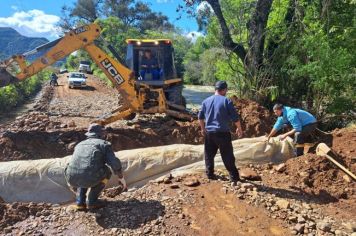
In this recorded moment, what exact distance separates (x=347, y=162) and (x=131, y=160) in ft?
12.5

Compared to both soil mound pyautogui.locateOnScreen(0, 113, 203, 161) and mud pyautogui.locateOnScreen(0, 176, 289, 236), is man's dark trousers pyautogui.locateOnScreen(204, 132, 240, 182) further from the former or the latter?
soil mound pyautogui.locateOnScreen(0, 113, 203, 161)

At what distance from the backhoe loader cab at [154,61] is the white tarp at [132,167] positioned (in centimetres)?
605

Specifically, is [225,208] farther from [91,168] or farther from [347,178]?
[347,178]

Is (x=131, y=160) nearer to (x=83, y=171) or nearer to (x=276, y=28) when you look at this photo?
(x=83, y=171)

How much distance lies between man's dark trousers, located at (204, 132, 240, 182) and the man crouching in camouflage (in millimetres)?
1565

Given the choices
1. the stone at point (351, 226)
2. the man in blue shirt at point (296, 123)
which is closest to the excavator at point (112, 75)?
the man in blue shirt at point (296, 123)

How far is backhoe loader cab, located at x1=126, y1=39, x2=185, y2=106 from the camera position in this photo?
13.5 metres

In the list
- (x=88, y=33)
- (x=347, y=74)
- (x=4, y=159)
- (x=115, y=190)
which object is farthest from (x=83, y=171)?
(x=88, y=33)

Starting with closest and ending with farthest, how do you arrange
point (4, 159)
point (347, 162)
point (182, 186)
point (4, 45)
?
point (182, 186) → point (347, 162) → point (4, 159) → point (4, 45)

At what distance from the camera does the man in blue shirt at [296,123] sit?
7656 millimetres

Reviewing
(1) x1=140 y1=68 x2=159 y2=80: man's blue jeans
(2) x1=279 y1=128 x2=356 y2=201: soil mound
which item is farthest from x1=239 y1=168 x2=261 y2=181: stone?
(1) x1=140 y1=68 x2=159 y2=80: man's blue jeans

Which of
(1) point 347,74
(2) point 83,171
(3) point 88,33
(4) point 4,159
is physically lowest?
(4) point 4,159

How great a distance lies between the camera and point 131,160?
7016 millimetres

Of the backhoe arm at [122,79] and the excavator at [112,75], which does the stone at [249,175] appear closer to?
the excavator at [112,75]
